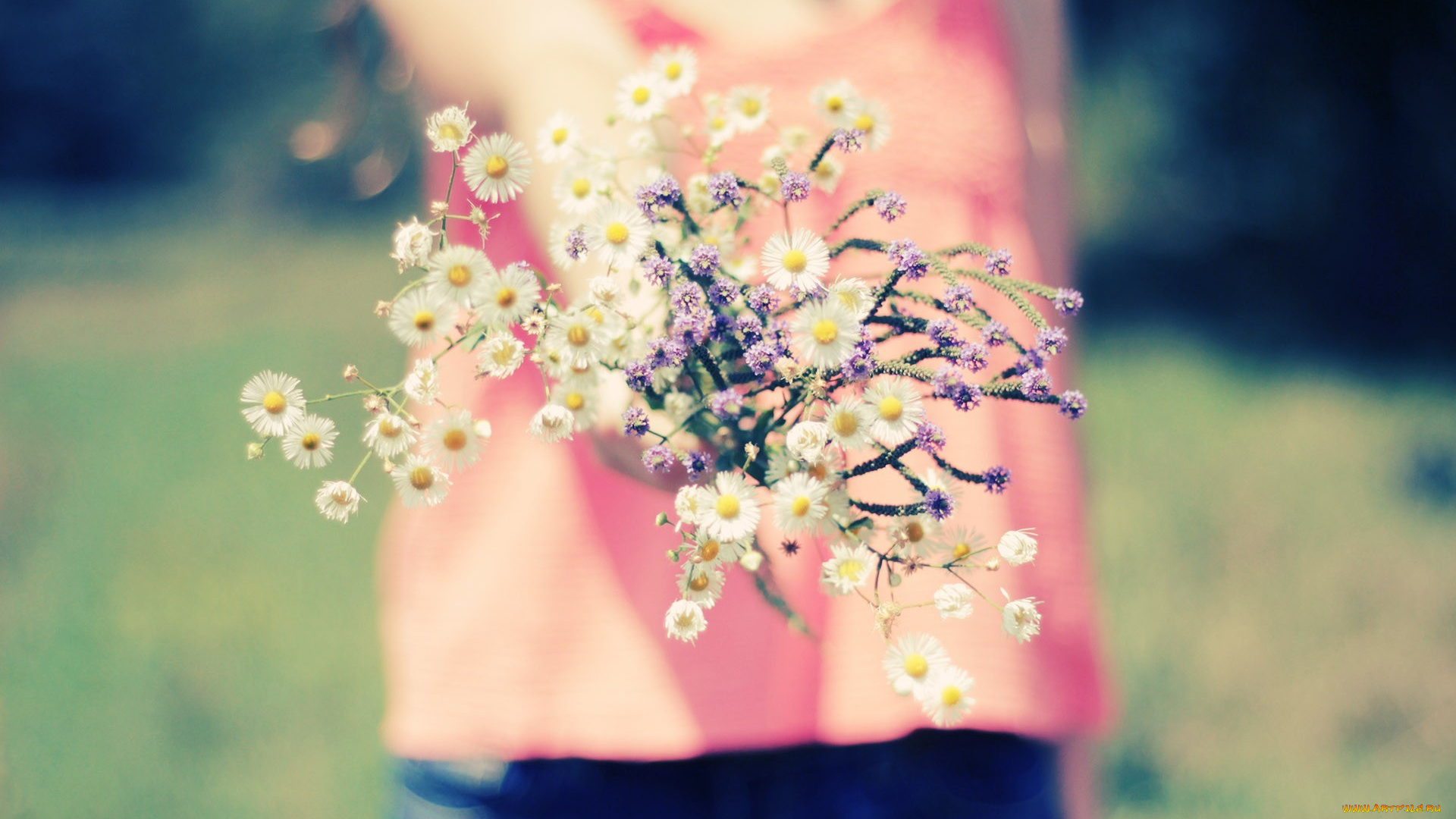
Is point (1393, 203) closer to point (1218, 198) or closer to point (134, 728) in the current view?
point (1218, 198)

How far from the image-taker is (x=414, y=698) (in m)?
0.84

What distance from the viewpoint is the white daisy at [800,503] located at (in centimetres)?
43

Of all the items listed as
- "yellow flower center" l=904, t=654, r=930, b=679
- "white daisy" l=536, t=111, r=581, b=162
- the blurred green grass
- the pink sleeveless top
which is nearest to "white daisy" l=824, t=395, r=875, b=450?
"yellow flower center" l=904, t=654, r=930, b=679

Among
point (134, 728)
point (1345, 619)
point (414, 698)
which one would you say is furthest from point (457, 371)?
point (1345, 619)

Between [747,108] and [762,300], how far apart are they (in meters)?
0.17

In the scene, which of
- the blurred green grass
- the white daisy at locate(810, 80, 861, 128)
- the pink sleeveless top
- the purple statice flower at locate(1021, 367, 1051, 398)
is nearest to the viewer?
the purple statice flower at locate(1021, 367, 1051, 398)

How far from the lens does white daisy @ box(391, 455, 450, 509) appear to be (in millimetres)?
433

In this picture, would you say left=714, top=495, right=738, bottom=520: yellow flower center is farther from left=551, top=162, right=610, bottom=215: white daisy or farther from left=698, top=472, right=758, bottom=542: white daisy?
left=551, top=162, right=610, bottom=215: white daisy

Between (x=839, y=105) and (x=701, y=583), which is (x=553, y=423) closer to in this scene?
(x=701, y=583)

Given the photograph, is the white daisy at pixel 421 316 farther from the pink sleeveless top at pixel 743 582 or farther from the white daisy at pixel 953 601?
the pink sleeveless top at pixel 743 582

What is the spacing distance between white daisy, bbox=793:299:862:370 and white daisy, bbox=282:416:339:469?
21 centimetres

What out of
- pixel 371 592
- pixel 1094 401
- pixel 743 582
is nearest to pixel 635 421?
pixel 743 582

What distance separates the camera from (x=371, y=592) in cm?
248

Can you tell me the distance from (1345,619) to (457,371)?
2288 mm
